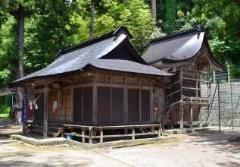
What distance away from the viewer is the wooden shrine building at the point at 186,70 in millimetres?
23844

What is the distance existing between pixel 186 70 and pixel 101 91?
8.49 metres

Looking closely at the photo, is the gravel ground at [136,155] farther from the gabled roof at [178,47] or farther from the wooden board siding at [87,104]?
the gabled roof at [178,47]

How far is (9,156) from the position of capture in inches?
581

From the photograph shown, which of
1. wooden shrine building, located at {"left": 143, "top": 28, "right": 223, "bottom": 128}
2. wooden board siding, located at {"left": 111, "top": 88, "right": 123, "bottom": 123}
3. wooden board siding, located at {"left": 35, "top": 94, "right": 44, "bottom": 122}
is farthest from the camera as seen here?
wooden shrine building, located at {"left": 143, "top": 28, "right": 223, "bottom": 128}

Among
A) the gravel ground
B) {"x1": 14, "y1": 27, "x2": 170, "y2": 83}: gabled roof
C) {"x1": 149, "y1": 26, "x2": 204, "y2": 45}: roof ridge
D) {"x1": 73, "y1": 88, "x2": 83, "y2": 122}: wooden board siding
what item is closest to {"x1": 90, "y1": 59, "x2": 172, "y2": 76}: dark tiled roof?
{"x1": 14, "y1": 27, "x2": 170, "y2": 83}: gabled roof

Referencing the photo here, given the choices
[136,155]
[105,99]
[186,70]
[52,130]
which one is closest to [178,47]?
[186,70]

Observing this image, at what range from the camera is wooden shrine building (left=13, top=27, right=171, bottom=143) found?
1777 centimetres

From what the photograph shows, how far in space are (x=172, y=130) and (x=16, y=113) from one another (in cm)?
1336

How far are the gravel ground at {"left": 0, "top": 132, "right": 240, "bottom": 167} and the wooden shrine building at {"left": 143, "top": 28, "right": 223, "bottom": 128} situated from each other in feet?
18.4

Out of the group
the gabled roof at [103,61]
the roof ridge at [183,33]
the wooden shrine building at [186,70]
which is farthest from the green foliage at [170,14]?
the gabled roof at [103,61]

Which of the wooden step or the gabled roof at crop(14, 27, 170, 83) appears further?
the wooden step

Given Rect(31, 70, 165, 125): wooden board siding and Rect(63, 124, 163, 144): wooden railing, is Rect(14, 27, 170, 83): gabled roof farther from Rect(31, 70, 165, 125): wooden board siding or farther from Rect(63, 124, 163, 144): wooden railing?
Rect(63, 124, 163, 144): wooden railing

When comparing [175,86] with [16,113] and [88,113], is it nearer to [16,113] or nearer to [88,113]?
[88,113]

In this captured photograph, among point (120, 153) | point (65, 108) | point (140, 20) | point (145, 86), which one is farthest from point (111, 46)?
point (140, 20)
